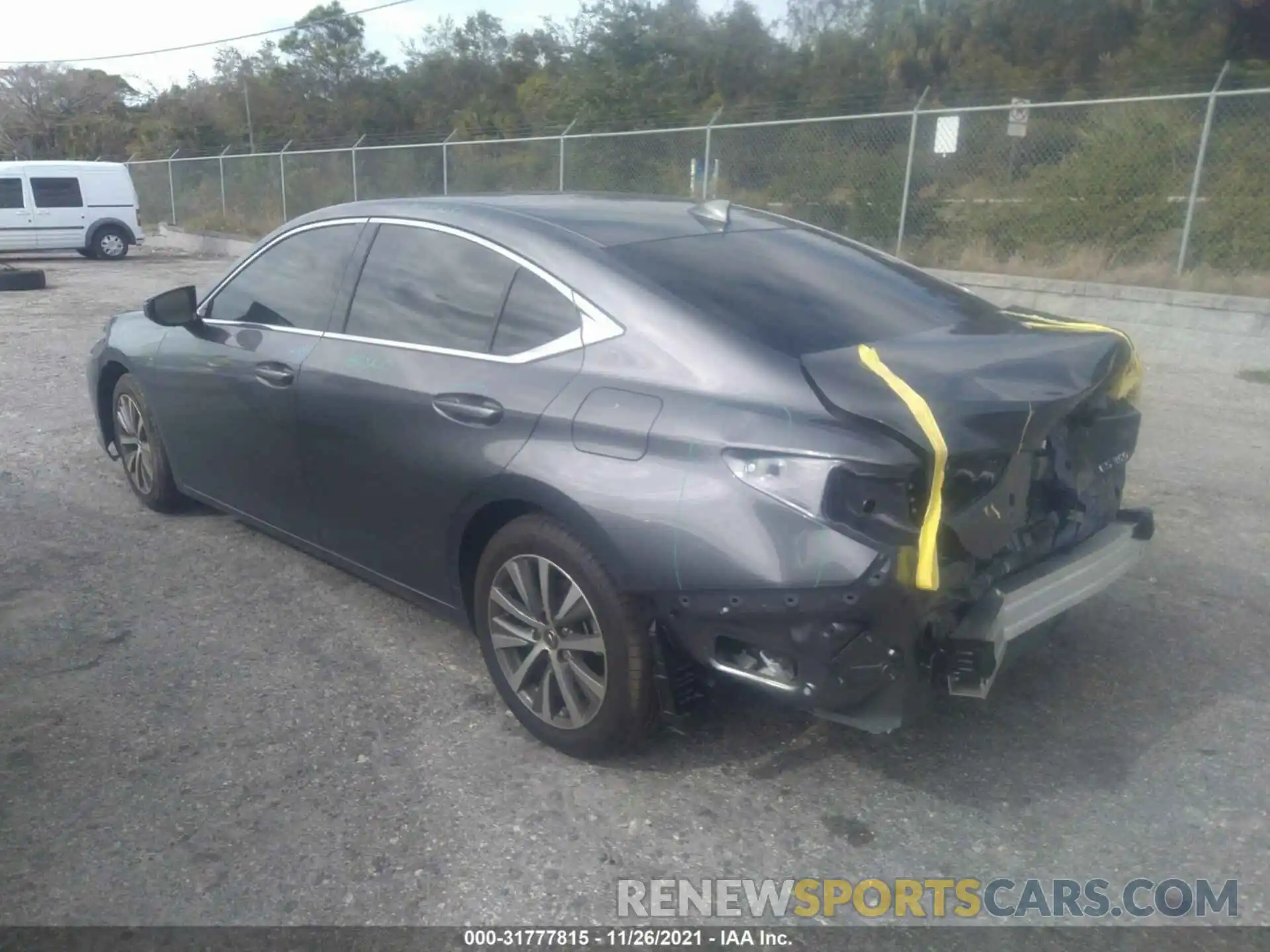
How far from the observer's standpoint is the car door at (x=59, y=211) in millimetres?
22484

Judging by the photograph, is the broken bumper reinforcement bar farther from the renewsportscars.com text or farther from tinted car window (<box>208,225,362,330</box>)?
tinted car window (<box>208,225,362,330</box>)

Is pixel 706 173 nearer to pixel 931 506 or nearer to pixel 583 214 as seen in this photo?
pixel 583 214

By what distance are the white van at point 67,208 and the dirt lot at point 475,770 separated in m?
20.9

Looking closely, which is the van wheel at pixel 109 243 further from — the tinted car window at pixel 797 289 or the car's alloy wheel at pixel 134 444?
the tinted car window at pixel 797 289

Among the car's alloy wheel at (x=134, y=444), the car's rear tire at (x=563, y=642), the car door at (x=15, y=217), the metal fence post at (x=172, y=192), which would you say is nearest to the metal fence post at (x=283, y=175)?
the car door at (x=15, y=217)

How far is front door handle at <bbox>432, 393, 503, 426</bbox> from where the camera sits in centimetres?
334

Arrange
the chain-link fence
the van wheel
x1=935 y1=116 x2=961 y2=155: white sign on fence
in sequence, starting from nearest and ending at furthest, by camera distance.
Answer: the chain-link fence, x1=935 y1=116 x2=961 y2=155: white sign on fence, the van wheel

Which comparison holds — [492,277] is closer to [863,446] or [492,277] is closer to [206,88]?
[863,446]

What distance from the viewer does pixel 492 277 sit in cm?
355

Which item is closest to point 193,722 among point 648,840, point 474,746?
point 474,746

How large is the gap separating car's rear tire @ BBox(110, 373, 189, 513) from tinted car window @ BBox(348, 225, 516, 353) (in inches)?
72.6

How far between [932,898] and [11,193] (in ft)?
80.6

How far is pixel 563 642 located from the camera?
3232 millimetres

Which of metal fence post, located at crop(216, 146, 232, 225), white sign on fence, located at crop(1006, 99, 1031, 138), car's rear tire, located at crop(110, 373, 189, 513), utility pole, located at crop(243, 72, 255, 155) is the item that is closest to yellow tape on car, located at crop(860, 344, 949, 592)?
car's rear tire, located at crop(110, 373, 189, 513)
